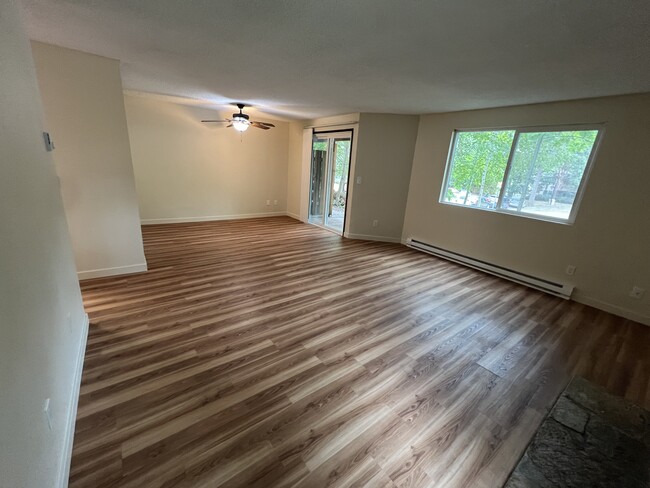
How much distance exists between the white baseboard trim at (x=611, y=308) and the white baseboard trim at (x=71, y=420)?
195 inches

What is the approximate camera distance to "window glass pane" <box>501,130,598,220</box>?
10.7 feet

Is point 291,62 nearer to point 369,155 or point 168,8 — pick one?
point 168,8

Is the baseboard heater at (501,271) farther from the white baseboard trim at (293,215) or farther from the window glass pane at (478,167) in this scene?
the white baseboard trim at (293,215)

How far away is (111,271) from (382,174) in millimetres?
4543

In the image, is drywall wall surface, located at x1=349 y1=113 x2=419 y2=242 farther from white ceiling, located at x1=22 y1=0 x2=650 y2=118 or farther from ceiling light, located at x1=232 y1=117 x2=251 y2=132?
ceiling light, located at x1=232 y1=117 x2=251 y2=132

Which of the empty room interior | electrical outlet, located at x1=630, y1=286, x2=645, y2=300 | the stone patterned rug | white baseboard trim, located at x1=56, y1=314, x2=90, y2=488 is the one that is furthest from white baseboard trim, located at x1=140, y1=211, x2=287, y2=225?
electrical outlet, located at x1=630, y1=286, x2=645, y2=300

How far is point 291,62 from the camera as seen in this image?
95.9 inches

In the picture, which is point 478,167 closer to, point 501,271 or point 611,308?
point 501,271

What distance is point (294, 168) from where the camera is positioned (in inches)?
266

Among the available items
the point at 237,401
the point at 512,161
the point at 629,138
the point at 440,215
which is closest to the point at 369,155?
the point at 440,215

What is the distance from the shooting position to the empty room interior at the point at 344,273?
1341mm

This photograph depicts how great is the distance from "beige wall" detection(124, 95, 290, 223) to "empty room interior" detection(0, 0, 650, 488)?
73 centimetres

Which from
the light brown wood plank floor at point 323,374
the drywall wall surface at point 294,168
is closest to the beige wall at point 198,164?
the drywall wall surface at point 294,168

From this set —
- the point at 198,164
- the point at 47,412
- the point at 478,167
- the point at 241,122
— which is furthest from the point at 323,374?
the point at 198,164
